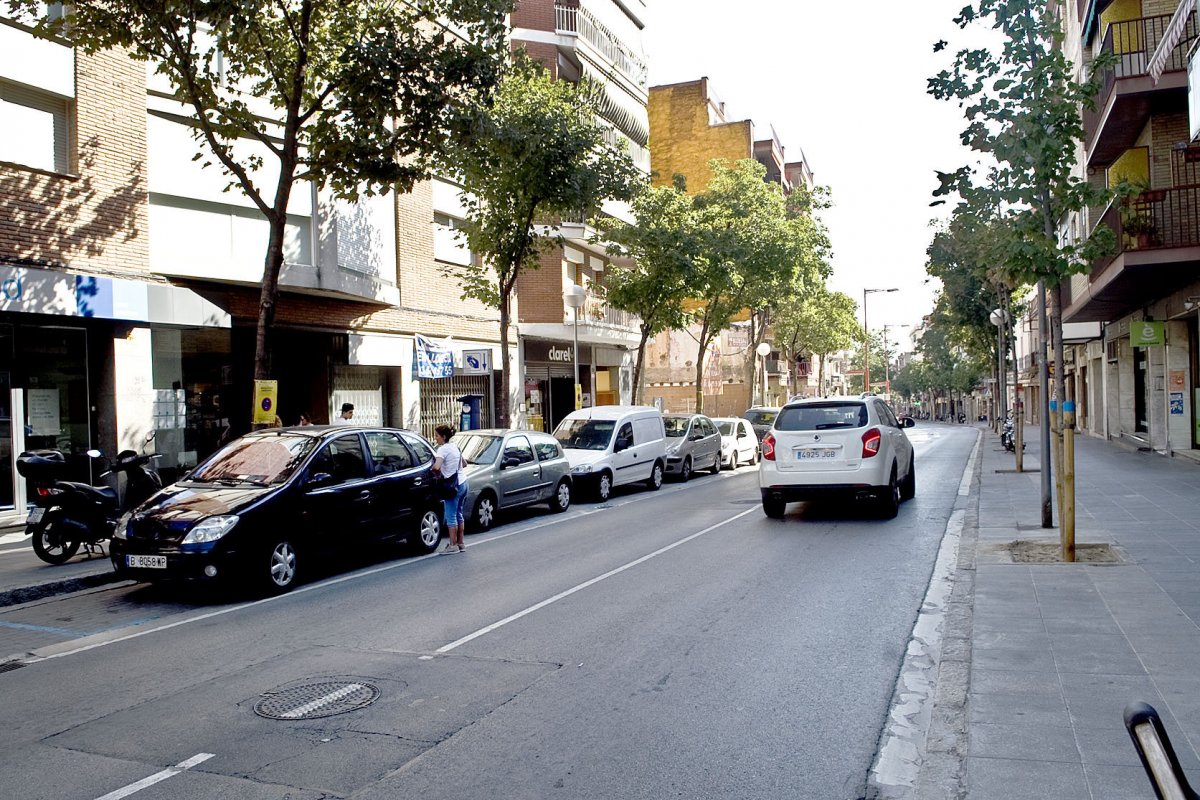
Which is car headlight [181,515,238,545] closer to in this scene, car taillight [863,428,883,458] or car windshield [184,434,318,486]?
car windshield [184,434,318,486]

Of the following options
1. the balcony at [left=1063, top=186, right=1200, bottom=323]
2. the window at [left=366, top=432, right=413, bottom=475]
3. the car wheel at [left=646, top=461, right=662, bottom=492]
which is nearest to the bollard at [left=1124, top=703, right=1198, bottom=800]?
the window at [left=366, top=432, right=413, bottom=475]

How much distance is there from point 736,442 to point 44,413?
18.4m

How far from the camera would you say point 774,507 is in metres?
14.2

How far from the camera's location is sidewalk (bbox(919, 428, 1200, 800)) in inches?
168

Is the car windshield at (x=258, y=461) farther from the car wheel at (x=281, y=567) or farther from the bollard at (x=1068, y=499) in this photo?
the bollard at (x=1068, y=499)

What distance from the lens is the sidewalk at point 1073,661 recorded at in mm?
4262

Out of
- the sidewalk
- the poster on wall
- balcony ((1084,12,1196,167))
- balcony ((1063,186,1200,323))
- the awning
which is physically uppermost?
balcony ((1084,12,1196,167))

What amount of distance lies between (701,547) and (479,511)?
13.2ft

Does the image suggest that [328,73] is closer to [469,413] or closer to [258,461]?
[258,461]

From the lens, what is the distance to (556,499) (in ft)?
54.3

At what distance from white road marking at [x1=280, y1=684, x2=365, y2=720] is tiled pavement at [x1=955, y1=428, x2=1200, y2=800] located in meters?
3.58

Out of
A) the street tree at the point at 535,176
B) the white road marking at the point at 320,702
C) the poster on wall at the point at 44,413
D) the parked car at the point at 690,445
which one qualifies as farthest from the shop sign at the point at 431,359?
the white road marking at the point at 320,702

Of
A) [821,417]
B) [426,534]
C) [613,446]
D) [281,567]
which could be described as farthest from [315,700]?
[613,446]

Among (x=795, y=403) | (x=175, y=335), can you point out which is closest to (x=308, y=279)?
(x=175, y=335)
